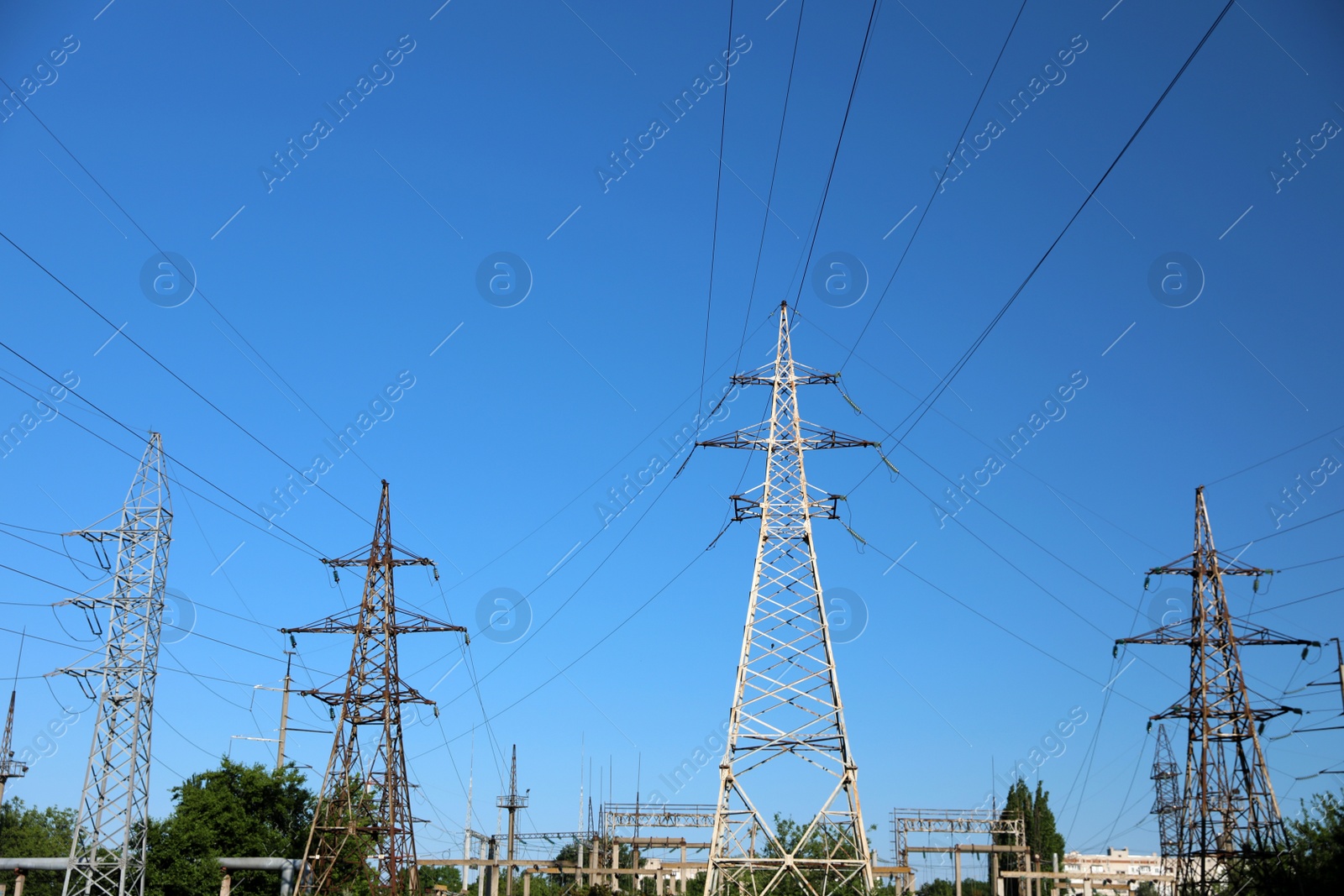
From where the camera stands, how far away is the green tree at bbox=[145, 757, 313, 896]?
53000 millimetres

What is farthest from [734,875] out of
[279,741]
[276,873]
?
[279,741]

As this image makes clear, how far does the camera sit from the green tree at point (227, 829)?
53000mm

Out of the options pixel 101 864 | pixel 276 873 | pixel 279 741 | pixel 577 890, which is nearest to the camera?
pixel 101 864

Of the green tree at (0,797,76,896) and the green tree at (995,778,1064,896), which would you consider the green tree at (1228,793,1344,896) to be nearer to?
the green tree at (995,778,1064,896)

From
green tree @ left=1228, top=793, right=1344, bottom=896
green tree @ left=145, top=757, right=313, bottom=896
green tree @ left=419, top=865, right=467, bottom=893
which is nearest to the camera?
green tree @ left=1228, top=793, right=1344, bottom=896

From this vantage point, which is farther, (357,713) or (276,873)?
(276,873)

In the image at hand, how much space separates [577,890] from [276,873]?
16.8 meters

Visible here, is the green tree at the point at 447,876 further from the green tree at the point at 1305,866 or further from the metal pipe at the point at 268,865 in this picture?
the green tree at the point at 1305,866

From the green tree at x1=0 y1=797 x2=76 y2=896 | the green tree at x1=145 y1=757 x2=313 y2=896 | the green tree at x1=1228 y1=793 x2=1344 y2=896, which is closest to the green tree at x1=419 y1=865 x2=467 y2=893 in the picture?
the green tree at x1=0 y1=797 x2=76 y2=896

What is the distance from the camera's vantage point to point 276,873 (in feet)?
191

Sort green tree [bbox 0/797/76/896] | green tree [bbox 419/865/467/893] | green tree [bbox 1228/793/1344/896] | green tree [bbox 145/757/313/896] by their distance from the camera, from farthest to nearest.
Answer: green tree [bbox 419/865/467/893] → green tree [bbox 0/797/76/896] → green tree [bbox 145/757/313/896] → green tree [bbox 1228/793/1344/896]

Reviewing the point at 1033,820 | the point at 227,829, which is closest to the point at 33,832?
the point at 227,829

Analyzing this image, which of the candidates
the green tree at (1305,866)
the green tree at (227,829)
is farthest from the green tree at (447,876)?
the green tree at (1305,866)

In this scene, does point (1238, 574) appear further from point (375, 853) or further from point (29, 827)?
point (29, 827)
